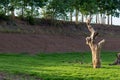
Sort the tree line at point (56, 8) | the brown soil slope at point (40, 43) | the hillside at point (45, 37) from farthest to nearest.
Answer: the tree line at point (56, 8) → the hillside at point (45, 37) → the brown soil slope at point (40, 43)

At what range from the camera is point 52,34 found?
5831 cm

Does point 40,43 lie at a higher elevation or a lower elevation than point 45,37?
lower

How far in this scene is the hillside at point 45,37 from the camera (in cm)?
4972

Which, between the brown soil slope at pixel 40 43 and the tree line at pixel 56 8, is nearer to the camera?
the brown soil slope at pixel 40 43

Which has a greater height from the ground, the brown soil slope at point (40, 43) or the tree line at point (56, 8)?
the tree line at point (56, 8)

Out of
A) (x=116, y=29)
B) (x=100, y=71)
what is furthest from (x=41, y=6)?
(x=100, y=71)

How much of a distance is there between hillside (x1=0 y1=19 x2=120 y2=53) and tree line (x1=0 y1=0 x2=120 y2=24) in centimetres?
147

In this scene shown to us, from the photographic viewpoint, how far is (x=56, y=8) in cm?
5784

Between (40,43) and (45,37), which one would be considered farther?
(45,37)

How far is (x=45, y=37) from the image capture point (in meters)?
55.1

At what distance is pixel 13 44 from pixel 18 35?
3558 mm

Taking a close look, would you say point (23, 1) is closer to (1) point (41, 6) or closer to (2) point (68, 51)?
(1) point (41, 6)

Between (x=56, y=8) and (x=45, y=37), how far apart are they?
5.11 m

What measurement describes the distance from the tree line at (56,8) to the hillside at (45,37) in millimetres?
1470
